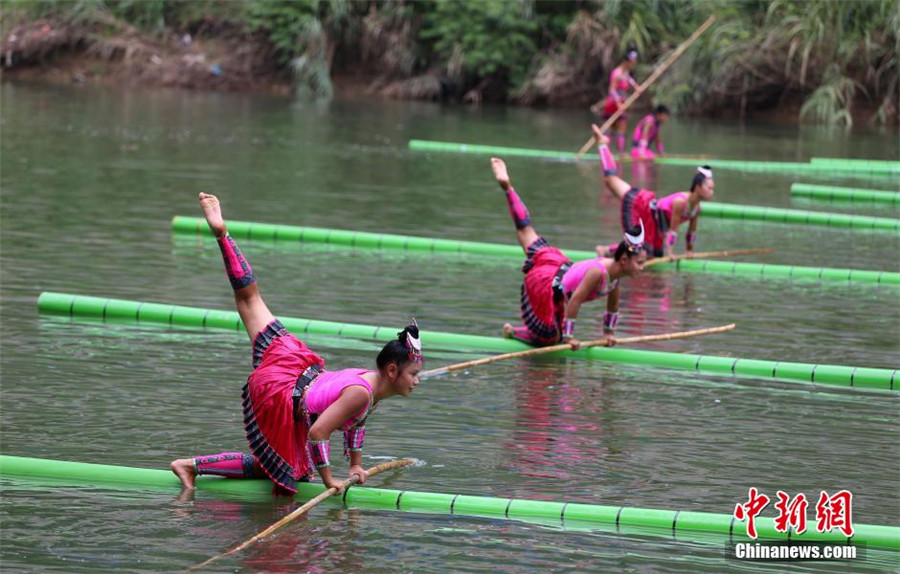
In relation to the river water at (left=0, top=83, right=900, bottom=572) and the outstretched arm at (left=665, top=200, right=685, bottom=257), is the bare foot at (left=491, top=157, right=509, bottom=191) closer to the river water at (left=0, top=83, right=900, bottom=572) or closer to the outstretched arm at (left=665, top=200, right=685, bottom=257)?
the river water at (left=0, top=83, right=900, bottom=572)

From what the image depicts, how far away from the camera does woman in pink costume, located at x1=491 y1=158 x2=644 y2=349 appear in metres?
8.99

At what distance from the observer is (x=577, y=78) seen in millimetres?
30609

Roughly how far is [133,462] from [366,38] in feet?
83.4

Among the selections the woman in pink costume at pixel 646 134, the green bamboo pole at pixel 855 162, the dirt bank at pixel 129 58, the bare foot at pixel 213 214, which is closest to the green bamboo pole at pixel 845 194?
the green bamboo pole at pixel 855 162

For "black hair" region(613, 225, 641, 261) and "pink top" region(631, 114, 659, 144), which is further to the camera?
"pink top" region(631, 114, 659, 144)

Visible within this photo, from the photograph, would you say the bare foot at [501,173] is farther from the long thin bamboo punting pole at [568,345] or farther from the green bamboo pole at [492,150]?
the green bamboo pole at [492,150]

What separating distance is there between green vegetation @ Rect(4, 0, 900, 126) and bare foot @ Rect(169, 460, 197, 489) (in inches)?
811

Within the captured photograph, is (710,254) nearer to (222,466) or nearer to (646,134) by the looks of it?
(222,466)

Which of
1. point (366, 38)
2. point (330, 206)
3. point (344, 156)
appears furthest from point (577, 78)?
point (330, 206)

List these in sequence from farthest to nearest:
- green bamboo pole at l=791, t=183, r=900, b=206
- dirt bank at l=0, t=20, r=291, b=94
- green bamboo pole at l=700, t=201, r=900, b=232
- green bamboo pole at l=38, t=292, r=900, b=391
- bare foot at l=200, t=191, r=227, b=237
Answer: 1. dirt bank at l=0, t=20, r=291, b=94
2. green bamboo pole at l=791, t=183, r=900, b=206
3. green bamboo pole at l=700, t=201, r=900, b=232
4. green bamboo pole at l=38, t=292, r=900, b=391
5. bare foot at l=200, t=191, r=227, b=237

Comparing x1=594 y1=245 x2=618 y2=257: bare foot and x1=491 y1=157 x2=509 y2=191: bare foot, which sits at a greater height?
x1=491 y1=157 x2=509 y2=191: bare foot

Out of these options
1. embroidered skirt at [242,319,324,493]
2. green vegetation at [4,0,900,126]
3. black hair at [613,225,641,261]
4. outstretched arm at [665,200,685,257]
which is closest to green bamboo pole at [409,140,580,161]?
green vegetation at [4,0,900,126]

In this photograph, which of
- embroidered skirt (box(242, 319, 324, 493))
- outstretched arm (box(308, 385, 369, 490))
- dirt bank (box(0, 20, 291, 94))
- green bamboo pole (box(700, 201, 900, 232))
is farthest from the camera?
dirt bank (box(0, 20, 291, 94))

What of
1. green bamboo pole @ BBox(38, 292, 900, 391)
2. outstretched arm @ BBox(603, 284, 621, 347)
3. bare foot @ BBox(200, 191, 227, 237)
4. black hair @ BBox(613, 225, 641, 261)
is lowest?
green bamboo pole @ BBox(38, 292, 900, 391)
